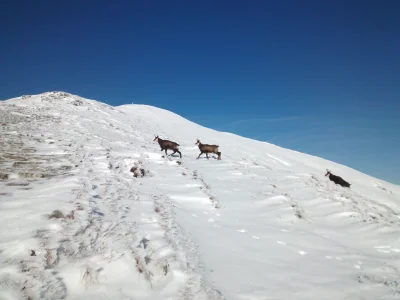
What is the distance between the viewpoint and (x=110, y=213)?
6867mm

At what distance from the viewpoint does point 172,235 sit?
6.42 m

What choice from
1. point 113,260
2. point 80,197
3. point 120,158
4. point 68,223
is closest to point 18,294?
point 113,260

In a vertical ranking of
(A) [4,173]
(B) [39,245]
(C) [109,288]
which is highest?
(A) [4,173]

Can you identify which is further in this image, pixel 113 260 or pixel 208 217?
pixel 208 217

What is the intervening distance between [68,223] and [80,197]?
5.34 ft

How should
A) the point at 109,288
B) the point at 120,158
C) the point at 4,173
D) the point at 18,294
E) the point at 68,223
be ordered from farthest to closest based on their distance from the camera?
the point at 120,158, the point at 4,173, the point at 68,223, the point at 109,288, the point at 18,294

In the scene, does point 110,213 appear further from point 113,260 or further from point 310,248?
point 310,248

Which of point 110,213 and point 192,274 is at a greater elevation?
point 110,213

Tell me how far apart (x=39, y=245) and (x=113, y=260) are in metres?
1.21

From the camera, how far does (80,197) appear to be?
23.8 ft

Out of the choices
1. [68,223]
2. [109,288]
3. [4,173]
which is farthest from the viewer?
[4,173]

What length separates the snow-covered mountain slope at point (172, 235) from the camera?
14.6 feet

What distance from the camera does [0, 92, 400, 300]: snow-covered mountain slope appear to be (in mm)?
4438

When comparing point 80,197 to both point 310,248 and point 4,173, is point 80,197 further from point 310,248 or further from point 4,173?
point 310,248
